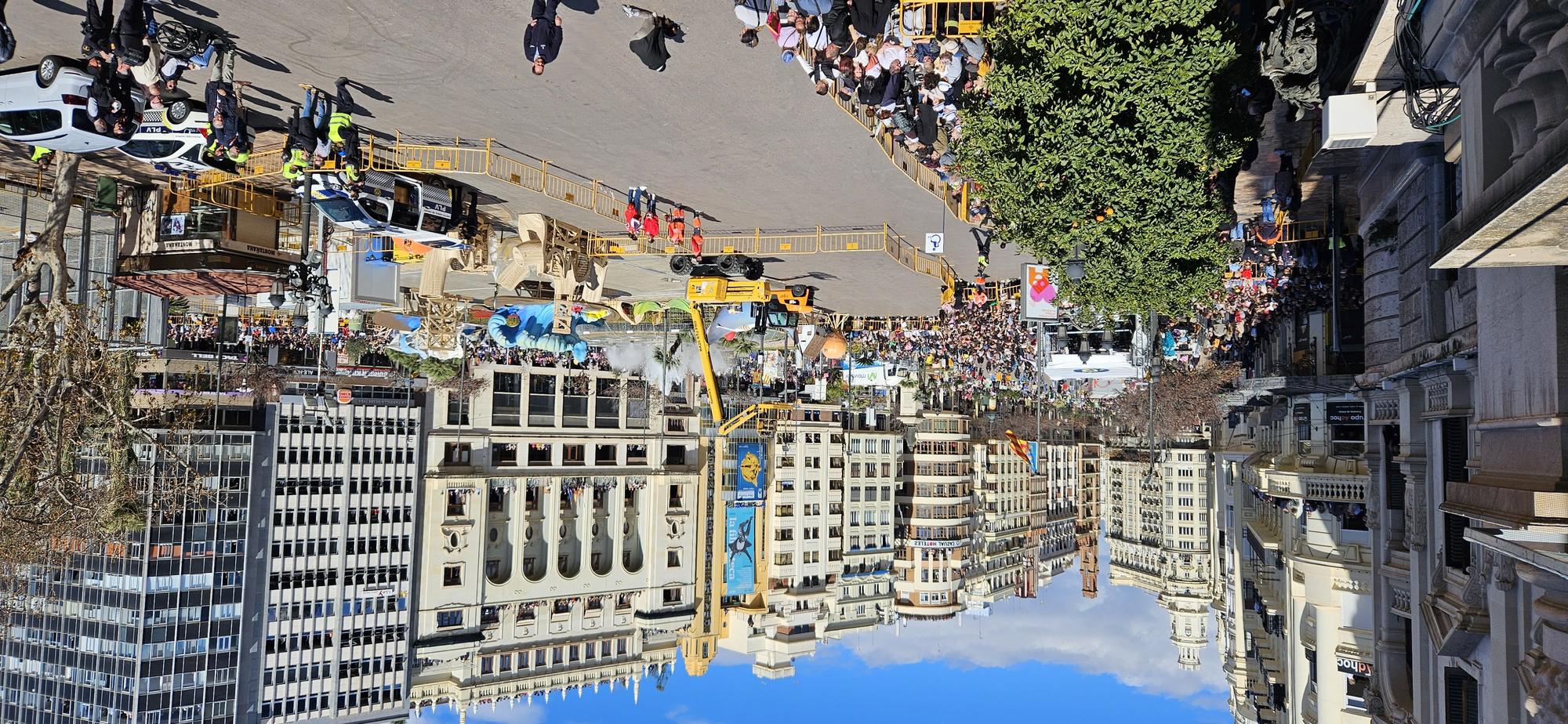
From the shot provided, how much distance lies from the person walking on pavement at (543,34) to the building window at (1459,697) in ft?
55.6

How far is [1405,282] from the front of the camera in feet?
52.3

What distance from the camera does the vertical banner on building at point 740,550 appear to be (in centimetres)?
6881

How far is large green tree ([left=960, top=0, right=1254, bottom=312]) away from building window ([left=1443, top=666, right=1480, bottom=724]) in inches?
332

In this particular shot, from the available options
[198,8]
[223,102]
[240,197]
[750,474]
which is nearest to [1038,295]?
[223,102]

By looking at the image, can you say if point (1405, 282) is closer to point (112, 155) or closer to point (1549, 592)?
point (1549, 592)

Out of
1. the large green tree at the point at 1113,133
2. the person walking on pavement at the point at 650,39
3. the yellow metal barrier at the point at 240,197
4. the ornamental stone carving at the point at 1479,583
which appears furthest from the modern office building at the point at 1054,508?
the person walking on pavement at the point at 650,39

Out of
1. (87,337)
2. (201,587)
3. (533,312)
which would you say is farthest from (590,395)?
(87,337)

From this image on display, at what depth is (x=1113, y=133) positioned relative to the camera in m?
15.9

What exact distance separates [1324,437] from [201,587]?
201 feet

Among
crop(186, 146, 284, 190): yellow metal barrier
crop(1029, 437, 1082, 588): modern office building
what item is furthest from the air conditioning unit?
crop(1029, 437, 1082, 588): modern office building

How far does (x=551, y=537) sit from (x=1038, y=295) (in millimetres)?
43848

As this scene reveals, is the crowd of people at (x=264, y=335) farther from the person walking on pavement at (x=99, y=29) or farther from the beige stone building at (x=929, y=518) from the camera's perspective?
the beige stone building at (x=929, y=518)

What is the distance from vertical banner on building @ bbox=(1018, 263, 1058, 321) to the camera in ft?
86.2

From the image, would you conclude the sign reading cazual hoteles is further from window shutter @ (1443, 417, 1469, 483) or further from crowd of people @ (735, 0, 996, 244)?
crowd of people @ (735, 0, 996, 244)
